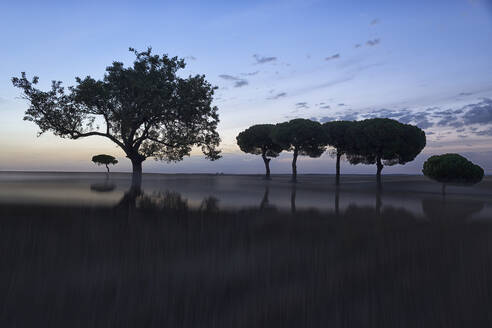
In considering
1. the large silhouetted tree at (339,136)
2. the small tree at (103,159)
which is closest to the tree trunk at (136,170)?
the large silhouetted tree at (339,136)

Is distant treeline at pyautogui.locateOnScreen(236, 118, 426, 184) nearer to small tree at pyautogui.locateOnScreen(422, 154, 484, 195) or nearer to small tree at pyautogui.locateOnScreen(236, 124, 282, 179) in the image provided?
small tree at pyautogui.locateOnScreen(236, 124, 282, 179)

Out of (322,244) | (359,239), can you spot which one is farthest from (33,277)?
Result: (359,239)

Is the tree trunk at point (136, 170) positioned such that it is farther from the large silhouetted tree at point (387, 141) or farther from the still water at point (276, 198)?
the large silhouetted tree at point (387, 141)

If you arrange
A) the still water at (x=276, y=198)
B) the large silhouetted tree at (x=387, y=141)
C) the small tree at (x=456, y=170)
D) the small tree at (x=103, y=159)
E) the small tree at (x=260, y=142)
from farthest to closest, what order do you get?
the small tree at (x=103, y=159)
the small tree at (x=260, y=142)
the large silhouetted tree at (x=387, y=141)
the small tree at (x=456, y=170)
the still water at (x=276, y=198)

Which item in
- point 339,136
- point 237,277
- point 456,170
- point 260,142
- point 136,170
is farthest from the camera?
point 260,142

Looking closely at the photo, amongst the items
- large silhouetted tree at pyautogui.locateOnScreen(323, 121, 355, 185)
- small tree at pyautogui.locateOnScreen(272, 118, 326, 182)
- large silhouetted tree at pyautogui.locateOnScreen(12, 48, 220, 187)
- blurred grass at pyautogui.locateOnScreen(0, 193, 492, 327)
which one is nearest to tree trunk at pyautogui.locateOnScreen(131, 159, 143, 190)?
large silhouetted tree at pyautogui.locateOnScreen(12, 48, 220, 187)

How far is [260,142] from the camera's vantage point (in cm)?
7850

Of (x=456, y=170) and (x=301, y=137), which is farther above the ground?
(x=301, y=137)

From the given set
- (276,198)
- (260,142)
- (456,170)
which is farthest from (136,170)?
(456,170)

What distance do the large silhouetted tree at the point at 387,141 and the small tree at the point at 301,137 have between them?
24.0 feet

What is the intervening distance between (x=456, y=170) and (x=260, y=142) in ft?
166

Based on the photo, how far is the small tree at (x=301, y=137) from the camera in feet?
205

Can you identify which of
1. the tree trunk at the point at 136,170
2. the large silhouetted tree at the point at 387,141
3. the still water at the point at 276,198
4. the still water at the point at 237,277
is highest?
the large silhouetted tree at the point at 387,141

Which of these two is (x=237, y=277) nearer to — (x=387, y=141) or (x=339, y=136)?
(x=387, y=141)
